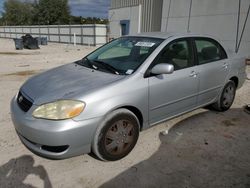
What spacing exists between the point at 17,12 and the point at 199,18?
189ft

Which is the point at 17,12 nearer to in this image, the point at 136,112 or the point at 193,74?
the point at 193,74

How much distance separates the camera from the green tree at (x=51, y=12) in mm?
45938

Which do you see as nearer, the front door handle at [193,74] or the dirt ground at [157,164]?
the dirt ground at [157,164]

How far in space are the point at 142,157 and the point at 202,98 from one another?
1.63 metres

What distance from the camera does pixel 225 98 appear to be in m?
4.55

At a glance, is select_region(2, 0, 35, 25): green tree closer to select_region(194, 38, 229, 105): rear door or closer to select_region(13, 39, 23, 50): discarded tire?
select_region(13, 39, 23, 50): discarded tire

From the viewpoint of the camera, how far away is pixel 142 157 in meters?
3.09

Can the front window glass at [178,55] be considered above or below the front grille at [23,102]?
above

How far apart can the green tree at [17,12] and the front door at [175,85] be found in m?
60.0

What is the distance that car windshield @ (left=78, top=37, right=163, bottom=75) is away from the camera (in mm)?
3244

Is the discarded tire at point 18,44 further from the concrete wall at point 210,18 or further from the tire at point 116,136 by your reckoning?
the tire at point 116,136

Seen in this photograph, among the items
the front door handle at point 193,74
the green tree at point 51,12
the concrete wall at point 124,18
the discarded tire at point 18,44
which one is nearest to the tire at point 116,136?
the front door handle at point 193,74

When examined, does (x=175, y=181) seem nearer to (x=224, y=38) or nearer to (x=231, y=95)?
(x=231, y=95)

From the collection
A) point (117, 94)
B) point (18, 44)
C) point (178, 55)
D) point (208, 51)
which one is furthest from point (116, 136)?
point (18, 44)
